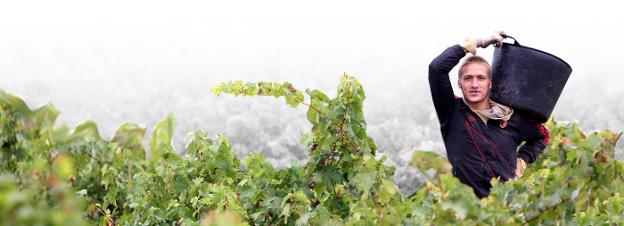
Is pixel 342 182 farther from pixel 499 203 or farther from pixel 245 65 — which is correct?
pixel 245 65

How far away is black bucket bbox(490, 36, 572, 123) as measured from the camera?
2.98 m

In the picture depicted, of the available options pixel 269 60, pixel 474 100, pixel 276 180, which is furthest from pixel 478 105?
pixel 269 60

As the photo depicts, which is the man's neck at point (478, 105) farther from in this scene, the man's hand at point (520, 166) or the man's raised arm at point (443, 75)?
the man's hand at point (520, 166)

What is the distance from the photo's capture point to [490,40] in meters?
2.96

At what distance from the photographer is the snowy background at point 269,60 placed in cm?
1019

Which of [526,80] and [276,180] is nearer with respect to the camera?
[276,180]

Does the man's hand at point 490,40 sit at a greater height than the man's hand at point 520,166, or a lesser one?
greater

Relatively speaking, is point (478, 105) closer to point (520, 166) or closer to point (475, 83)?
point (475, 83)

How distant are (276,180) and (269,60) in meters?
10.8

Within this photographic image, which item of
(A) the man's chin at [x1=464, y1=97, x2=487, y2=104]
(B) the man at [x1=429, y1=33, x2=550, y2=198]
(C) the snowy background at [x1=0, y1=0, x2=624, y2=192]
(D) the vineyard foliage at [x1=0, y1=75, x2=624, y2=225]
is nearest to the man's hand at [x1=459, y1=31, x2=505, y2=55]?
(B) the man at [x1=429, y1=33, x2=550, y2=198]

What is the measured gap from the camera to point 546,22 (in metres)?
13.9

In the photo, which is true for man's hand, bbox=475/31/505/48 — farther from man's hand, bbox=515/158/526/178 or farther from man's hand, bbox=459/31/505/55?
man's hand, bbox=515/158/526/178

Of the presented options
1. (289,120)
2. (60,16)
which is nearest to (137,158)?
(289,120)

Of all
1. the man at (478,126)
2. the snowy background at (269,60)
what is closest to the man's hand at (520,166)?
the man at (478,126)
